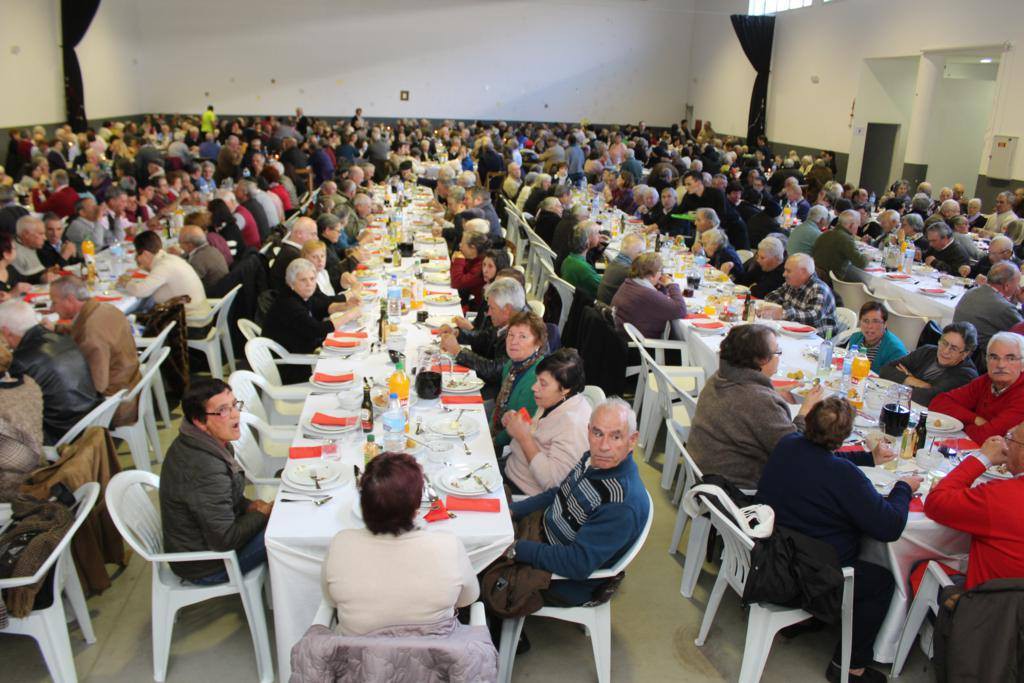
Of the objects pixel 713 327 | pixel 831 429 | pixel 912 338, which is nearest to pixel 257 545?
pixel 831 429

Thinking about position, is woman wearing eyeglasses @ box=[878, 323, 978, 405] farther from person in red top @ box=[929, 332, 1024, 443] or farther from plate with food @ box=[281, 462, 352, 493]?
plate with food @ box=[281, 462, 352, 493]

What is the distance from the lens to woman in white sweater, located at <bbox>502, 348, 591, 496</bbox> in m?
3.16

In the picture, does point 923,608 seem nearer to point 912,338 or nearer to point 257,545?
point 257,545

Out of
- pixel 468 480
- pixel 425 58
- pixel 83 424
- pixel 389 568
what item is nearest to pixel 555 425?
pixel 468 480

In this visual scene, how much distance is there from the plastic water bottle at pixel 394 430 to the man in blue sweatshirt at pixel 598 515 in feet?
2.32

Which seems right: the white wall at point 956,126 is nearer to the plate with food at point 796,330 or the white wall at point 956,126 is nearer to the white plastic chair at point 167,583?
the plate with food at point 796,330

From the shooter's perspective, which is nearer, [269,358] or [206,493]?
[206,493]

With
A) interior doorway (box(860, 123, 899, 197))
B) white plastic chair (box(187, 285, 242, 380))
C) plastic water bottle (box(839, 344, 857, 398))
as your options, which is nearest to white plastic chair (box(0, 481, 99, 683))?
white plastic chair (box(187, 285, 242, 380))

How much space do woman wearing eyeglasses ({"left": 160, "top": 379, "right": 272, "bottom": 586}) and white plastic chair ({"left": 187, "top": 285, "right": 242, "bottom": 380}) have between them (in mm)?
2969

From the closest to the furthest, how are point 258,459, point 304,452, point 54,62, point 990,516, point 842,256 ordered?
point 990,516, point 304,452, point 258,459, point 842,256, point 54,62

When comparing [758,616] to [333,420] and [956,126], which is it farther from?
[956,126]

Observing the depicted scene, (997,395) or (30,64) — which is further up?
(30,64)

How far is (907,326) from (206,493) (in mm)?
5445

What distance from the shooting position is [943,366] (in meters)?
4.17
